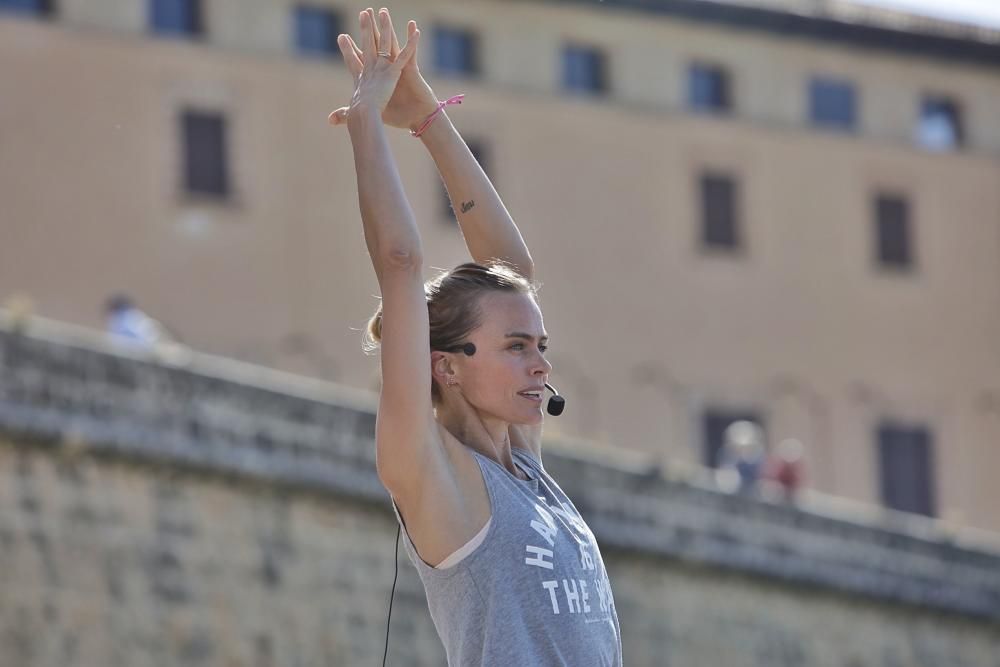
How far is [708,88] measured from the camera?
32.7 meters

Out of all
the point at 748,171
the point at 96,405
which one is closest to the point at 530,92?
the point at 748,171

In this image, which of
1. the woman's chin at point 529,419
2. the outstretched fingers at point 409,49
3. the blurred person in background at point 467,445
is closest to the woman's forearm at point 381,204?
the blurred person in background at point 467,445

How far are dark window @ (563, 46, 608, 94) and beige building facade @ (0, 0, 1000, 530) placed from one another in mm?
47

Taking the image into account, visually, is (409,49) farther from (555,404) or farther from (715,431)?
(715,431)

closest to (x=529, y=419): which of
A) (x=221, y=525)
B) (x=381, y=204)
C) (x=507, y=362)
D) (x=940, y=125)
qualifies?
(x=507, y=362)

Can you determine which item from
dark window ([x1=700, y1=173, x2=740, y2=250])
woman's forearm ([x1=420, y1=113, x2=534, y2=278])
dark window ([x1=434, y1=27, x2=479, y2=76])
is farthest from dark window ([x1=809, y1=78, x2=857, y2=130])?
woman's forearm ([x1=420, y1=113, x2=534, y2=278])

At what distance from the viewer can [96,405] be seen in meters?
16.7

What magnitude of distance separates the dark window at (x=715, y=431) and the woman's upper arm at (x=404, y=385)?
27.3 m

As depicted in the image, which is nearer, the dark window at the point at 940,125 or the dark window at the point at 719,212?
the dark window at the point at 719,212

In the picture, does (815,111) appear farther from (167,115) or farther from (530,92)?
(167,115)

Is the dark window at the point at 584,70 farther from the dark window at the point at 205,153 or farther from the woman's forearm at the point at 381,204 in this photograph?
the woman's forearm at the point at 381,204

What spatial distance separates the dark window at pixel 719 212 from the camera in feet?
106

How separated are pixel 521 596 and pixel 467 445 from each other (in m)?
0.37

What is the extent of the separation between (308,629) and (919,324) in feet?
56.4
